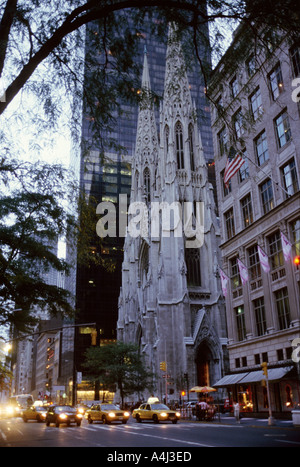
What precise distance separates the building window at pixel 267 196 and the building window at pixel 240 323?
890cm

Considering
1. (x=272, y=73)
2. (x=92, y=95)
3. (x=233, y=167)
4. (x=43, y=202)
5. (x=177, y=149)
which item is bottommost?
(x=43, y=202)

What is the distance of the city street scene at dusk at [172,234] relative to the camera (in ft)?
34.9

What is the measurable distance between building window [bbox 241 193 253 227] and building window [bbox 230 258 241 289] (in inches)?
154

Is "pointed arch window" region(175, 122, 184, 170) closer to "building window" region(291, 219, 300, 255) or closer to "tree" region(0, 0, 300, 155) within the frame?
"building window" region(291, 219, 300, 255)

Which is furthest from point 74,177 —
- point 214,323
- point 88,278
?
point 88,278

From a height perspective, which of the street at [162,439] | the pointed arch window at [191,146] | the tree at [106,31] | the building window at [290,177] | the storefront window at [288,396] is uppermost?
the pointed arch window at [191,146]

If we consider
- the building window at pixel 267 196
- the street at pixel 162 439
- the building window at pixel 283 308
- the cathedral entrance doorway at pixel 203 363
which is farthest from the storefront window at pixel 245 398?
the cathedral entrance doorway at pixel 203 363

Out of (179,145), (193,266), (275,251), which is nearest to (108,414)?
(275,251)

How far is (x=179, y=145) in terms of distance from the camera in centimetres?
7375

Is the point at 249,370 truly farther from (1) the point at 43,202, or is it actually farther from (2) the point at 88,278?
(2) the point at 88,278

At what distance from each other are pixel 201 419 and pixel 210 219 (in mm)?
37468

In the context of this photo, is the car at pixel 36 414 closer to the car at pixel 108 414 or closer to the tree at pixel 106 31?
the car at pixel 108 414

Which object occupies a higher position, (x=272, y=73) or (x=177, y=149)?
(x=177, y=149)

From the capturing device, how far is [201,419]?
33938 millimetres
